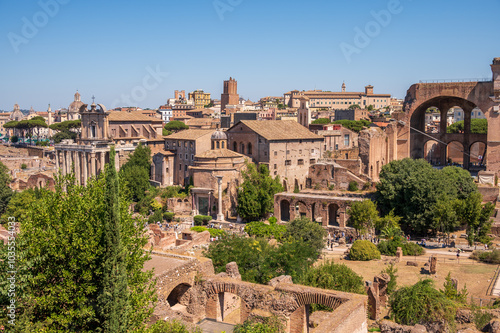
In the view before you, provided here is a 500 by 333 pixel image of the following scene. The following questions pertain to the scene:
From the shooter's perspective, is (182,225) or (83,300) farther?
(182,225)

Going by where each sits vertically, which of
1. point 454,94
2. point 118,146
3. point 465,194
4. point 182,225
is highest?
point 454,94

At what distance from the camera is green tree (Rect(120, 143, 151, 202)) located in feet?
158

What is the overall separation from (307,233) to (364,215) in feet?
20.9

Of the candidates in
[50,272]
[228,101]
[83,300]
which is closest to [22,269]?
→ [50,272]

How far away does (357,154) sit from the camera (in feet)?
174

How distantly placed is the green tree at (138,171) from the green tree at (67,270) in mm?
30398

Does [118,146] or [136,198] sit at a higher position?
[118,146]

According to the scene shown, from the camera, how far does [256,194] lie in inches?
1641

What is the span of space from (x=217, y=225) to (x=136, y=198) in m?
11.6

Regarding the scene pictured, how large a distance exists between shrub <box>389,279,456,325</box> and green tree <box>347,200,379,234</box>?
1669cm

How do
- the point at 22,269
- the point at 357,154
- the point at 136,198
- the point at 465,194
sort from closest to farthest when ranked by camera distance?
the point at 22,269, the point at 465,194, the point at 136,198, the point at 357,154

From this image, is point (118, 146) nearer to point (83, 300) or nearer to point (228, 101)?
point (83, 300)

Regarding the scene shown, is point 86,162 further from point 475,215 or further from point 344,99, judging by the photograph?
point 344,99

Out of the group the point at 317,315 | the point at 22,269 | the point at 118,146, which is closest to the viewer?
the point at 22,269
